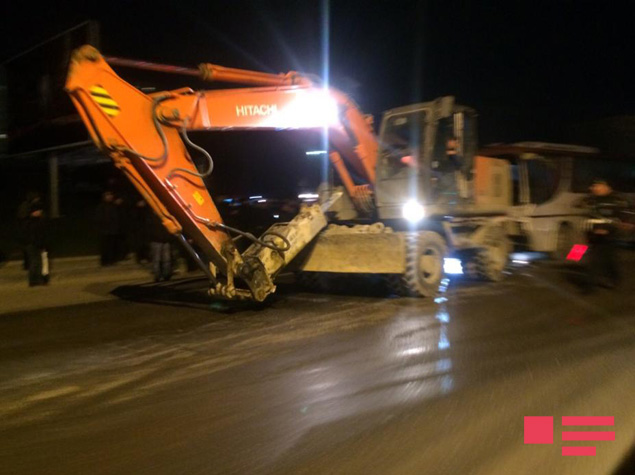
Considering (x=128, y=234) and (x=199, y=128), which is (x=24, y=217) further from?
(x=199, y=128)

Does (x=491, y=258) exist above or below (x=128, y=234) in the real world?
below

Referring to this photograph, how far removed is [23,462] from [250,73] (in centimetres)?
676

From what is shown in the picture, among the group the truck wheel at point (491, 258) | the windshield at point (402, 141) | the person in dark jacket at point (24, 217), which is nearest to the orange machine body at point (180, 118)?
the windshield at point (402, 141)

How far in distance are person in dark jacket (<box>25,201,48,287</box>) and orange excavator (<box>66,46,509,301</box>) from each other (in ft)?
12.0

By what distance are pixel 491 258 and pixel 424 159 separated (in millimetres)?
2768

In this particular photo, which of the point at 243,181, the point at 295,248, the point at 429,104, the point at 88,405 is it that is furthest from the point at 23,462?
the point at 243,181

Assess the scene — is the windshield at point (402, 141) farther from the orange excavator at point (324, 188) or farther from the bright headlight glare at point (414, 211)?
the bright headlight glare at point (414, 211)

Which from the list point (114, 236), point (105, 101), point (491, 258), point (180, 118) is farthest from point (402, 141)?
point (114, 236)

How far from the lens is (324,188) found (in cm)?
1177

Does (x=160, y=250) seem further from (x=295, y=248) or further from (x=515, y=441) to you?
(x=515, y=441)

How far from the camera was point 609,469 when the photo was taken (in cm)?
424

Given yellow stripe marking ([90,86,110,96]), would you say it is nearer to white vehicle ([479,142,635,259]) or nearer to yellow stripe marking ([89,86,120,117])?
yellow stripe marking ([89,86,120,117])

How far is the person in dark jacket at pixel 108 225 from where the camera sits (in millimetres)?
14600

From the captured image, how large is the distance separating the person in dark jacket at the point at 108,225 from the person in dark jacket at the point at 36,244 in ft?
6.80
